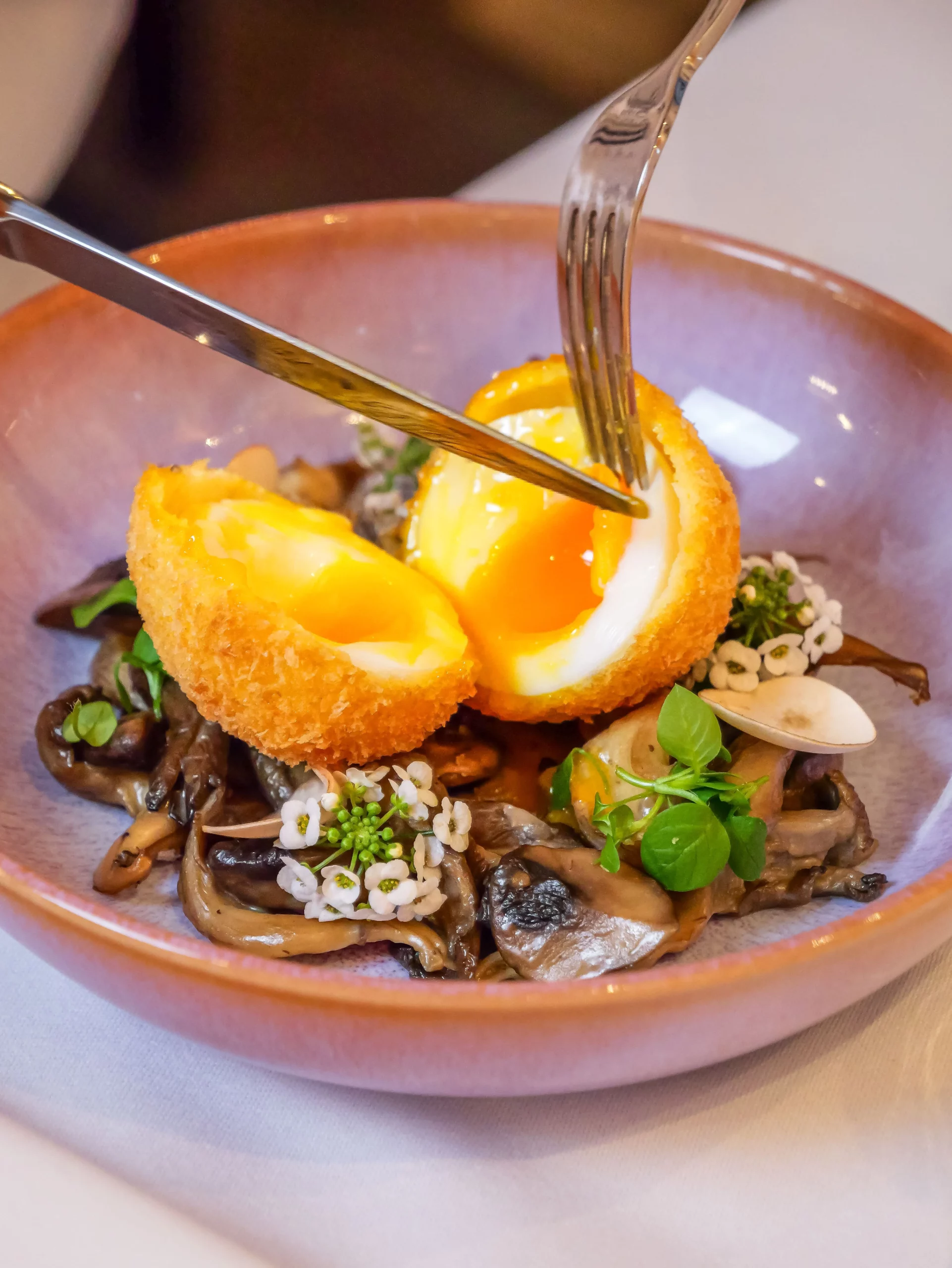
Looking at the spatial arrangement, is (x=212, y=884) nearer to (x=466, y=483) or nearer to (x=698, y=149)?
(x=466, y=483)

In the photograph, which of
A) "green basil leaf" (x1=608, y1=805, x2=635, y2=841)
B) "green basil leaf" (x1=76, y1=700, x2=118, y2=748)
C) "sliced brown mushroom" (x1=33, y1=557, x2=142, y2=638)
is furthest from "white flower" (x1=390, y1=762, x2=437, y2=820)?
"sliced brown mushroom" (x1=33, y1=557, x2=142, y2=638)

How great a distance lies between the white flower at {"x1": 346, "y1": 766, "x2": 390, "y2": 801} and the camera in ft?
4.04

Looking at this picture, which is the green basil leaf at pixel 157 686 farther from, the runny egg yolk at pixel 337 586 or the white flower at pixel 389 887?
the white flower at pixel 389 887

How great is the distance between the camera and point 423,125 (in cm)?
314

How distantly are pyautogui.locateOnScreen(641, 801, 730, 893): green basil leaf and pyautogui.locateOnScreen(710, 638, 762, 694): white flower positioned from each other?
0.85ft

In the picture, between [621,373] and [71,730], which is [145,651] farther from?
[621,373]

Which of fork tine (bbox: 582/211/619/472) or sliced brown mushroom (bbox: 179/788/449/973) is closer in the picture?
sliced brown mushroom (bbox: 179/788/449/973)

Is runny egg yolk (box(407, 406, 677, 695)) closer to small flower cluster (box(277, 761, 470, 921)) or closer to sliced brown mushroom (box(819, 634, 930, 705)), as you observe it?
small flower cluster (box(277, 761, 470, 921))

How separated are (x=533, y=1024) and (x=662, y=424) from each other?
0.84 meters

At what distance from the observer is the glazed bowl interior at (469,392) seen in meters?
1.54

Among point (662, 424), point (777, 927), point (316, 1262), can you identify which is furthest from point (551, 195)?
point (316, 1262)

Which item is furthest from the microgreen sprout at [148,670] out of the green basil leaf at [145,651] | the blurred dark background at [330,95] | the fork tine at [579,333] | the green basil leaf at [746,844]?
the blurred dark background at [330,95]

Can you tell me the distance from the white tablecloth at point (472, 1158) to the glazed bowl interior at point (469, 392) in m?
0.28

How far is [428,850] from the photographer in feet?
4.00
